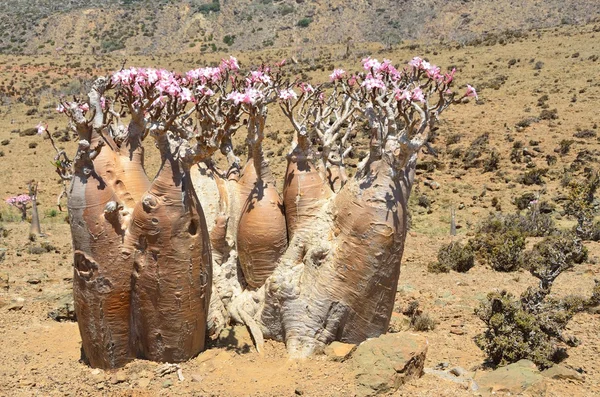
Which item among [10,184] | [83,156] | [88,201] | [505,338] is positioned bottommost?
[10,184]

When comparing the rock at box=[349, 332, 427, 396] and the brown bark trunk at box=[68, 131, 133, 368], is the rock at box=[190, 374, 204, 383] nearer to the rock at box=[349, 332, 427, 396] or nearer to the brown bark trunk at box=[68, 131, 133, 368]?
the brown bark trunk at box=[68, 131, 133, 368]

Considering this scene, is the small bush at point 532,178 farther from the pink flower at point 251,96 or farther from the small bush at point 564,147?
the pink flower at point 251,96

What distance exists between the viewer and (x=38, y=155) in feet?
77.2

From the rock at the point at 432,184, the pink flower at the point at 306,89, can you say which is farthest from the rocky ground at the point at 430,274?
the pink flower at the point at 306,89

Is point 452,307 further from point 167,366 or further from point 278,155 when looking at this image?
point 278,155

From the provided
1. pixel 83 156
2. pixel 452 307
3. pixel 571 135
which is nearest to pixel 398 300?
pixel 452 307

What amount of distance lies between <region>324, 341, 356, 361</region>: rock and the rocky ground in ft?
0.09

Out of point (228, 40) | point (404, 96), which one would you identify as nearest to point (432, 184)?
point (404, 96)

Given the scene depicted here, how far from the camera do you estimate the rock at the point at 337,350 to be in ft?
17.4

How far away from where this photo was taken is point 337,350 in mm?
5441

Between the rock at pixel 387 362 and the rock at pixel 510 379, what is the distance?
57 cm

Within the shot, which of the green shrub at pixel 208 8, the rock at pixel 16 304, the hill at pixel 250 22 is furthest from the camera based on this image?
the green shrub at pixel 208 8

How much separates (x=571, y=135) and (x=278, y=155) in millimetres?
11861

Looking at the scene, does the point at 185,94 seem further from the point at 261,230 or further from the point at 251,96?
the point at 261,230
